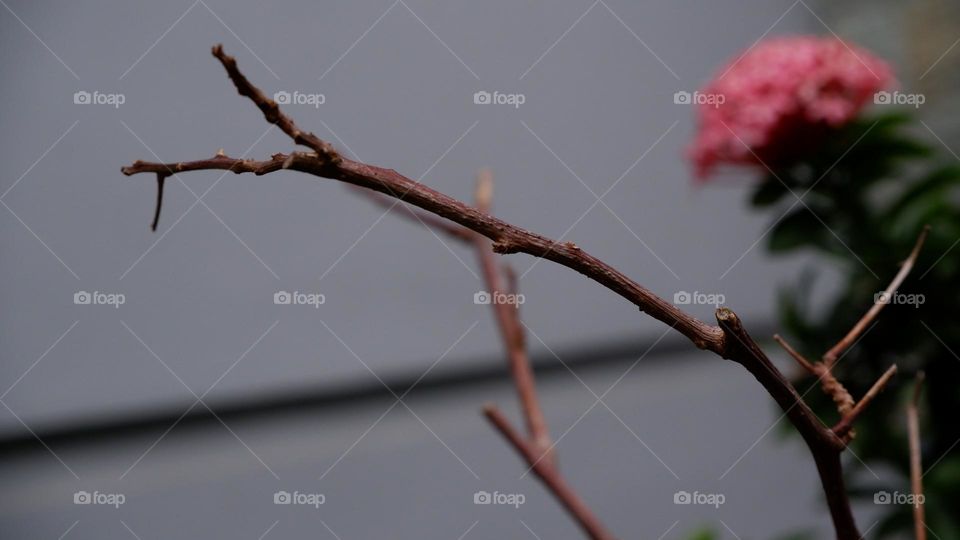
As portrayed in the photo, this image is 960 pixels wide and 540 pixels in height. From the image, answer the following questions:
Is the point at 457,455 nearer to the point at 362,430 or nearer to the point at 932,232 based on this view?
the point at 362,430

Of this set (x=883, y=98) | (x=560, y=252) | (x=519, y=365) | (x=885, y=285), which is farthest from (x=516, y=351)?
(x=883, y=98)

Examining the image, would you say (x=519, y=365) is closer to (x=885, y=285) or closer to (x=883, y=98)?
(x=885, y=285)

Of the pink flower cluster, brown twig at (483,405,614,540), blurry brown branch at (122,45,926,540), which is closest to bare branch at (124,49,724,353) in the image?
blurry brown branch at (122,45,926,540)

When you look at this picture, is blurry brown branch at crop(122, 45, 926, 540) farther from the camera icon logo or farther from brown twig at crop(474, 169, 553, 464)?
the camera icon logo

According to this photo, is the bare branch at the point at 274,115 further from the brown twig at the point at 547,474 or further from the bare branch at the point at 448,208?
the brown twig at the point at 547,474

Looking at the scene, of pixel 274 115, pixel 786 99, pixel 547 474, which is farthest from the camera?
pixel 786 99

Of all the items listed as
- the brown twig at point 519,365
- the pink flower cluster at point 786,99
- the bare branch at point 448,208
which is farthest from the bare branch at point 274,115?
the pink flower cluster at point 786,99
